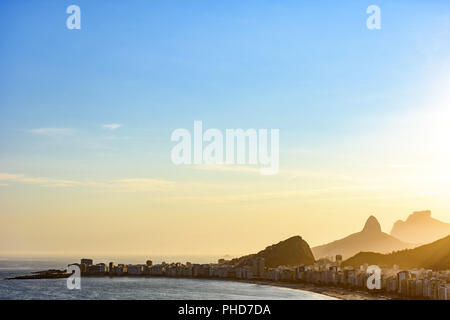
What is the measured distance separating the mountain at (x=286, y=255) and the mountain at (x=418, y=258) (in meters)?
26.7

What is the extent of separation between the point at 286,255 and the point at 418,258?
2069 inches

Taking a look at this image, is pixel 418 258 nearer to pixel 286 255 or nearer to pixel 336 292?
pixel 336 292

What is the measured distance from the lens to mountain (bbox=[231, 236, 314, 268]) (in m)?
150

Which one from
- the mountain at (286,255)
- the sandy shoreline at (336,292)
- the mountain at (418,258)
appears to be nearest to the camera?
the sandy shoreline at (336,292)

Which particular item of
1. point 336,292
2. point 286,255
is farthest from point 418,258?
point 286,255

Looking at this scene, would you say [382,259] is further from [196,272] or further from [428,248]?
[196,272]

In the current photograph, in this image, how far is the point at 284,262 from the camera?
150 metres

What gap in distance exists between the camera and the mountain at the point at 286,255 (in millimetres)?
149875

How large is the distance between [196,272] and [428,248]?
204ft

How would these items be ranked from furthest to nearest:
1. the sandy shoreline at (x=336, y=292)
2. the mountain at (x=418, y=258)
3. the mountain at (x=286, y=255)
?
the mountain at (x=286, y=255) < the mountain at (x=418, y=258) < the sandy shoreline at (x=336, y=292)

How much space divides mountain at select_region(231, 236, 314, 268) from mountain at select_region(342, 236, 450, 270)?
87.4ft
